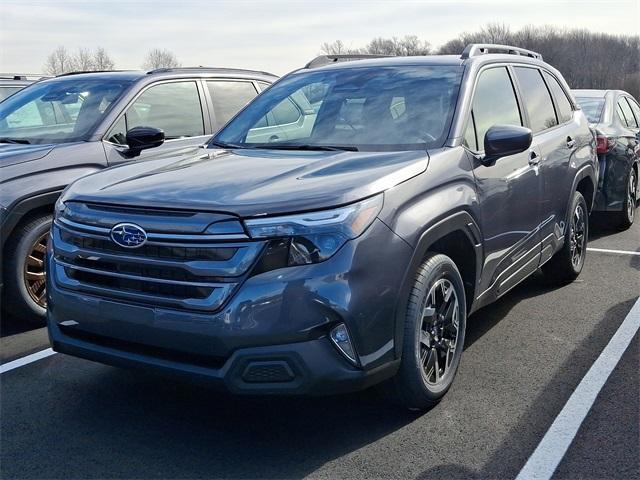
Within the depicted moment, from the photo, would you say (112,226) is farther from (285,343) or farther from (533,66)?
(533,66)

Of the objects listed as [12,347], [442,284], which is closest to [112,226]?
[442,284]

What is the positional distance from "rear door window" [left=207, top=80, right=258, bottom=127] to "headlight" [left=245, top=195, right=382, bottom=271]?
3.72 metres

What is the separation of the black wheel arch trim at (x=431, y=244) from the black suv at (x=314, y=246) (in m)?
0.01

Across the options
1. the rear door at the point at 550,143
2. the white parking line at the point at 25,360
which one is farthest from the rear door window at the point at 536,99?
the white parking line at the point at 25,360

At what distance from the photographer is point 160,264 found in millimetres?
3186

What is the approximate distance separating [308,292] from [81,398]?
1.70 m

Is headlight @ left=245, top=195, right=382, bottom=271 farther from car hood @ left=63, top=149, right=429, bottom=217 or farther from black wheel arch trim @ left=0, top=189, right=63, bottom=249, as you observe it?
black wheel arch trim @ left=0, top=189, right=63, bottom=249

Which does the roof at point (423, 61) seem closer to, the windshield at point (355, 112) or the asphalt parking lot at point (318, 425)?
the windshield at point (355, 112)

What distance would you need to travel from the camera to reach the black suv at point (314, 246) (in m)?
3.09

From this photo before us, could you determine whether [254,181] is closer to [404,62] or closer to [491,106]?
[404,62]

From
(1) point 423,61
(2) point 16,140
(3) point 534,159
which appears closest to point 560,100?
(3) point 534,159

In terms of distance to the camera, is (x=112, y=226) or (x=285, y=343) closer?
(x=285, y=343)

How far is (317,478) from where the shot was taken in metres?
3.16

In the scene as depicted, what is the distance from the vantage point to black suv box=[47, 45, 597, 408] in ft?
10.1
